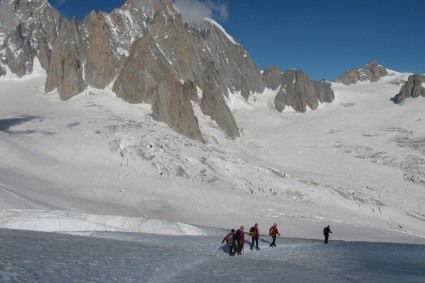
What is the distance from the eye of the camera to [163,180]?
5478 centimetres

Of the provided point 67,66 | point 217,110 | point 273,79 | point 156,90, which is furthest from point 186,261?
point 273,79

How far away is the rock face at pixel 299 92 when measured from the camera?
578 feet

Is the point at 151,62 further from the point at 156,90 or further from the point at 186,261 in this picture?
the point at 186,261

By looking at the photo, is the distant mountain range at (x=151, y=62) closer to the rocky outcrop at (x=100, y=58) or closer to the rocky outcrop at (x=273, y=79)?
the rocky outcrop at (x=100, y=58)

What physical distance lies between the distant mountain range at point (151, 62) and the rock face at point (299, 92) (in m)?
0.39

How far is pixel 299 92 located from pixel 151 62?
95.3 metres

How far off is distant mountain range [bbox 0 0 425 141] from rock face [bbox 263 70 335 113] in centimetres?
39

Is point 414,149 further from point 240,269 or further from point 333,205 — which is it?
point 240,269

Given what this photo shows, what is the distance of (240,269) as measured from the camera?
16125 millimetres

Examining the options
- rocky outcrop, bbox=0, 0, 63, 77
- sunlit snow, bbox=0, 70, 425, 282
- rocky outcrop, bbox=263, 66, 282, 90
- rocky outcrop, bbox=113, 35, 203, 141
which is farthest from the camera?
rocky outcrop, bbox=263, 66, 282, 90

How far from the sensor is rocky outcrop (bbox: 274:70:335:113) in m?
176

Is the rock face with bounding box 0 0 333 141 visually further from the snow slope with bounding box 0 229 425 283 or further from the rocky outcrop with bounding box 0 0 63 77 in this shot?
the snow slope with bounding box 0 229 425 283

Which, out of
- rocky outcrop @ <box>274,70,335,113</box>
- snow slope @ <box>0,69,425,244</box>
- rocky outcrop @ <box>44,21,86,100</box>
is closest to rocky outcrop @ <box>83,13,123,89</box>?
rocky outcrop @ <box>44,21,86,100</box>

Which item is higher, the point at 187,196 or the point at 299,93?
the point at 299,93
